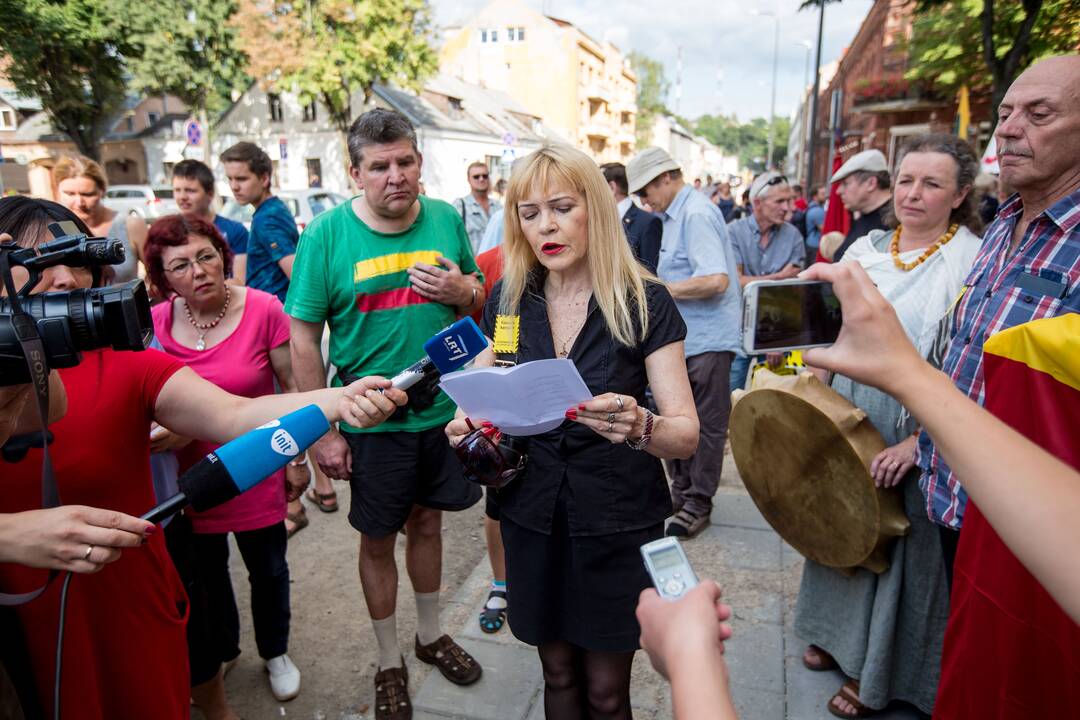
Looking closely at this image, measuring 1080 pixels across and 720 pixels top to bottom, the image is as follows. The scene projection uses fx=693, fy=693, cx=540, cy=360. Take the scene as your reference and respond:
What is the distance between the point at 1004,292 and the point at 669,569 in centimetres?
141

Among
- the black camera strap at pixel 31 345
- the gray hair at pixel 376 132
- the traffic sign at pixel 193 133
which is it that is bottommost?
the black camera strap at pixel 31 345

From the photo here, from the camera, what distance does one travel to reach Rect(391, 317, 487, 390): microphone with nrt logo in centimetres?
199

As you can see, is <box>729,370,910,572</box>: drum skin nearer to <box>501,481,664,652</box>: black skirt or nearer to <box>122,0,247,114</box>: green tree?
<box>501,481,664,652</box>: black skirt

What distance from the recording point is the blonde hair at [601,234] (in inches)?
83.6

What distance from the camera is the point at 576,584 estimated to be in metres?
2.13

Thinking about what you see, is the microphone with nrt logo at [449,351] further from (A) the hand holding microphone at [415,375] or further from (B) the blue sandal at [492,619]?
(B) the blue sandal at [492,619]

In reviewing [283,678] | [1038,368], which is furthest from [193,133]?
[1038,368]

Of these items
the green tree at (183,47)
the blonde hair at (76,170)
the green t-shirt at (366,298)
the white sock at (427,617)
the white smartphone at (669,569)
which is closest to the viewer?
the white smartphone at (669,569)

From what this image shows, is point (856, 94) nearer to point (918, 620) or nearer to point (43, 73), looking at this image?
point (918, 620)

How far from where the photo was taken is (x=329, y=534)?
14.4 feet

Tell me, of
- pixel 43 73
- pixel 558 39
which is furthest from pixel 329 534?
pixel 558 39

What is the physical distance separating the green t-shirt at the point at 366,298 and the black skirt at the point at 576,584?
2.91 ft

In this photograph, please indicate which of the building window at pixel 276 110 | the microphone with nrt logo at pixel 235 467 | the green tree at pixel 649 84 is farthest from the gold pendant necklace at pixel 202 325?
the green tree at pixel 649 84

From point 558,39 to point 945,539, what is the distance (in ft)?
172
